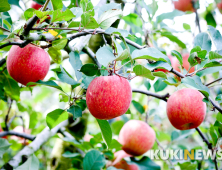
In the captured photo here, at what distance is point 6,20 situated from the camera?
816 mm

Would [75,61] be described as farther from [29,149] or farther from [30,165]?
[29,149]

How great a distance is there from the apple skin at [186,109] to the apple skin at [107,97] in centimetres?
27

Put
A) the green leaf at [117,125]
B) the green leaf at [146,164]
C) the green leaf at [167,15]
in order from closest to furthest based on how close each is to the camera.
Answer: the green leaf at [146,164] → the green leaf at [167,15] → the green leaf at [117,125]

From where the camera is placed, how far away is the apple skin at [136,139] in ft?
3.46

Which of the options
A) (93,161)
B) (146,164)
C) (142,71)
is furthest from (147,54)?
(146,164)

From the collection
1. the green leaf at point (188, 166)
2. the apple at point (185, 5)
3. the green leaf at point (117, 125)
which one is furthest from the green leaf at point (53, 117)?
the apple at point (185, 5)

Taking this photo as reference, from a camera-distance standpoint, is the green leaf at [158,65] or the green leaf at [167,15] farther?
the green leaf at [167,15]

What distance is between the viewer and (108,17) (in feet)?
1.95

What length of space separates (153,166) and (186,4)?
47.5 inches

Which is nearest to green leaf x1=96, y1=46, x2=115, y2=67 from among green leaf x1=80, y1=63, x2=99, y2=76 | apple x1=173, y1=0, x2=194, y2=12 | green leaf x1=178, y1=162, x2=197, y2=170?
green leaf x1=80, y1=63, x2=99, y2=76

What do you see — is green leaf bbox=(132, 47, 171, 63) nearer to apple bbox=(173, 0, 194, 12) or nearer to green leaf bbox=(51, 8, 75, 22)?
green leaf bbox=(51, 8, 75, 22)

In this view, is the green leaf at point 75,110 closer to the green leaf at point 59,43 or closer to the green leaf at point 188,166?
the green leaf at point 59,43

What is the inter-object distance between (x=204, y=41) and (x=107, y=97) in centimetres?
52

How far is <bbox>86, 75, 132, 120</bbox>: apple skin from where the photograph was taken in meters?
0.59
